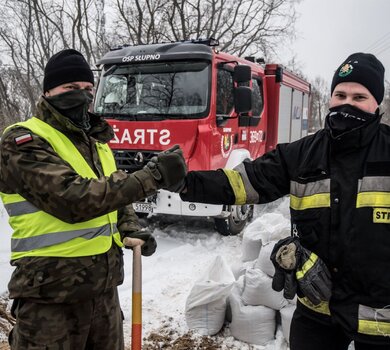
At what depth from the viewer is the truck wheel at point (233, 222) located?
5.95 meters

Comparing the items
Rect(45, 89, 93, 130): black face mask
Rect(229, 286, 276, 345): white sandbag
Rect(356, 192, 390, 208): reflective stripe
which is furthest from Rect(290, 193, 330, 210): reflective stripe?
Rect(229, 286, 276, 345): white sandbag

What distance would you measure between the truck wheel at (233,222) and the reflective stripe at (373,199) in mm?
4032

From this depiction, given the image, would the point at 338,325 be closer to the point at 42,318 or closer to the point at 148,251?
the point at 148,251

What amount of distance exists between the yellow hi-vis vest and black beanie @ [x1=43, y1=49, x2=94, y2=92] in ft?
0.72

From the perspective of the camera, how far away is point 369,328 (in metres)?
1.68

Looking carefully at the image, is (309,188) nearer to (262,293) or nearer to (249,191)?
(249,191)

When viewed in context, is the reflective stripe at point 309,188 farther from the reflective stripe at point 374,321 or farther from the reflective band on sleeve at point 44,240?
the reflective band on sleeve at point 44,240

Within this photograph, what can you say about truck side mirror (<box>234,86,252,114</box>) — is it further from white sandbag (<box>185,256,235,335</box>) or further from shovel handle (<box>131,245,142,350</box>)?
shovel handle (<box>131,245,142,350</box>)

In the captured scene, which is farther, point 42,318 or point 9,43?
point 9,43

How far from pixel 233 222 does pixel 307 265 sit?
4367 millimetres

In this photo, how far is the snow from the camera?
346cm

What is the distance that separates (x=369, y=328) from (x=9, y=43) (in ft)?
66.2

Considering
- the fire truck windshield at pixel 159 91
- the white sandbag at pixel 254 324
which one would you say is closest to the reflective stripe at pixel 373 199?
the white sandbag at pixel 254 324

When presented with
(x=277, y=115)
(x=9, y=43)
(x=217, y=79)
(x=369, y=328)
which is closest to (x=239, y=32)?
(x=9, y=43)
